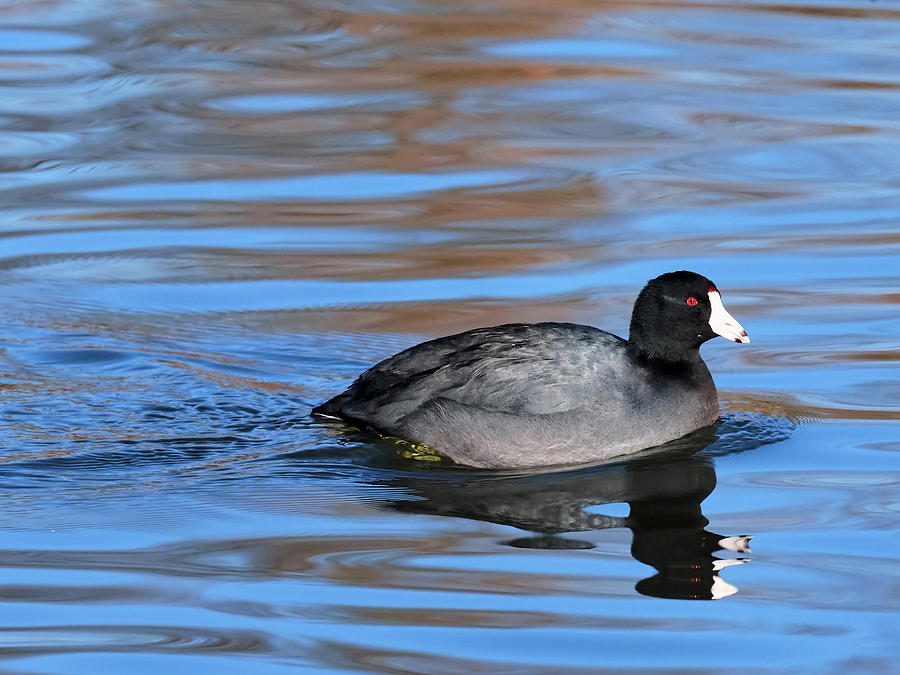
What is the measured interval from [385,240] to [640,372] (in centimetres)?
365

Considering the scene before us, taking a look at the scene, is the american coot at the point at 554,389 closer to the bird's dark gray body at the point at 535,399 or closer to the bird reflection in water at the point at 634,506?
the bird's dark gray body at the point at 535,399

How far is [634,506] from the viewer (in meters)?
6.45

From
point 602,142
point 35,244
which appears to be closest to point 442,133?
point 602,142

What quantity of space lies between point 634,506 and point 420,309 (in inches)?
119

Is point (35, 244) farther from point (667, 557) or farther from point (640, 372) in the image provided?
point (667, 557)

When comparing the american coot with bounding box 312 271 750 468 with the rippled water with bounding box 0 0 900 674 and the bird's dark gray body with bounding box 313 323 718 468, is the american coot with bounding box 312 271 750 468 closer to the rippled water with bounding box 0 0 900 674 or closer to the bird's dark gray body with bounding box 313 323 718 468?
the bird's dark gray body with bounding box 313 323 718 468

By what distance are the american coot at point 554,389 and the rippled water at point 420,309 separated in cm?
16

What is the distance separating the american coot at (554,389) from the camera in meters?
6.97

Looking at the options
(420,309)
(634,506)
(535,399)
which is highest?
(420,309)

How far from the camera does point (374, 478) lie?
6.82 m

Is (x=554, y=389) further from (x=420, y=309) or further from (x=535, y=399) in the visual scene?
(x=420, y=309)

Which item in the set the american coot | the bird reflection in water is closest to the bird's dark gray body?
the american coot

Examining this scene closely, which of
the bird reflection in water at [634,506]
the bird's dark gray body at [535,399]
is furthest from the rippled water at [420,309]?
the bird's dark gray body at [535,399]

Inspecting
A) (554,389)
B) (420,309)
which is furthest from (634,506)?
(420,309)
